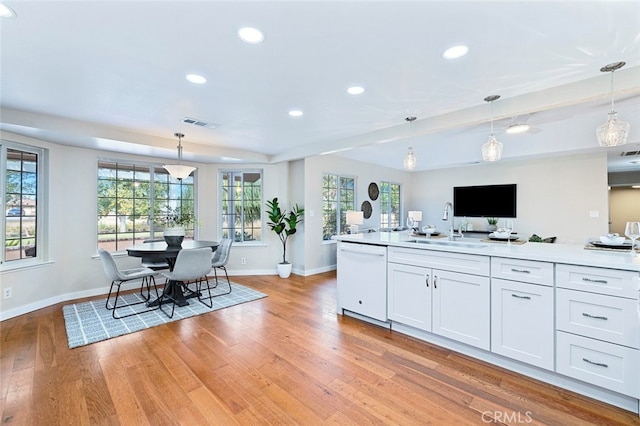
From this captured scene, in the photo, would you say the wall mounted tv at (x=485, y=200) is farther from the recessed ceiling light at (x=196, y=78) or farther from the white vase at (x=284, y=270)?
the recessed ceiling light at (x=196, y=78)

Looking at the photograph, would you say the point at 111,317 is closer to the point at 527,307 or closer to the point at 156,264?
the point at 156,264

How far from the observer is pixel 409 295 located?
2.83 metres

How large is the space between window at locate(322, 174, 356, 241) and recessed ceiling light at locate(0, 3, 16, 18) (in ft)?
15.2

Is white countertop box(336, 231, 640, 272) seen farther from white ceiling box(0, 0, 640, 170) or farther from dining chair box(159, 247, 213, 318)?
dining chair box(159, 247, 213, 318)

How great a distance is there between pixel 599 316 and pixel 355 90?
256 centimetres

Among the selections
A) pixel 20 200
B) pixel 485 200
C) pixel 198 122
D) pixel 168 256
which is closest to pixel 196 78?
pixel 198 122

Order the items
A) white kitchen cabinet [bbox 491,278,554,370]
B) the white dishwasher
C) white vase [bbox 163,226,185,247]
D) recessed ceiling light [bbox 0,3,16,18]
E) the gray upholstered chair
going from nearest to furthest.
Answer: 1. recessed ceiling light [bbox 0,3,16,18]
2. white kitchen cabinet [bbox 491,278,554,370]
3. the white dishwasher
4. white vase [bbox 163,226,185,247]
5. the gray upholstered chair

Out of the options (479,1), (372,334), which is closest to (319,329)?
(372,334)

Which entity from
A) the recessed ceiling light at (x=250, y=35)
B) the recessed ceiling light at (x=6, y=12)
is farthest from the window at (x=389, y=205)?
the recessed ceiling light at (x=6, y=12)

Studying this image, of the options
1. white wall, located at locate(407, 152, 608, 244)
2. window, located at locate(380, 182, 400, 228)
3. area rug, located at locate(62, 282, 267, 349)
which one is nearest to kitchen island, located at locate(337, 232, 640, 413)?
area rug, located at locate(62, 282, 267, 349)

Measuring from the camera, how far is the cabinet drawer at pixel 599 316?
1783 millimetres

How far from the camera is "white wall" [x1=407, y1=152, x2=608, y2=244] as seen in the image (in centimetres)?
531

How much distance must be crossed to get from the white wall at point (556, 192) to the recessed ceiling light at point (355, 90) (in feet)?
17.8

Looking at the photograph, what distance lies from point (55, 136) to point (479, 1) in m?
4.67
